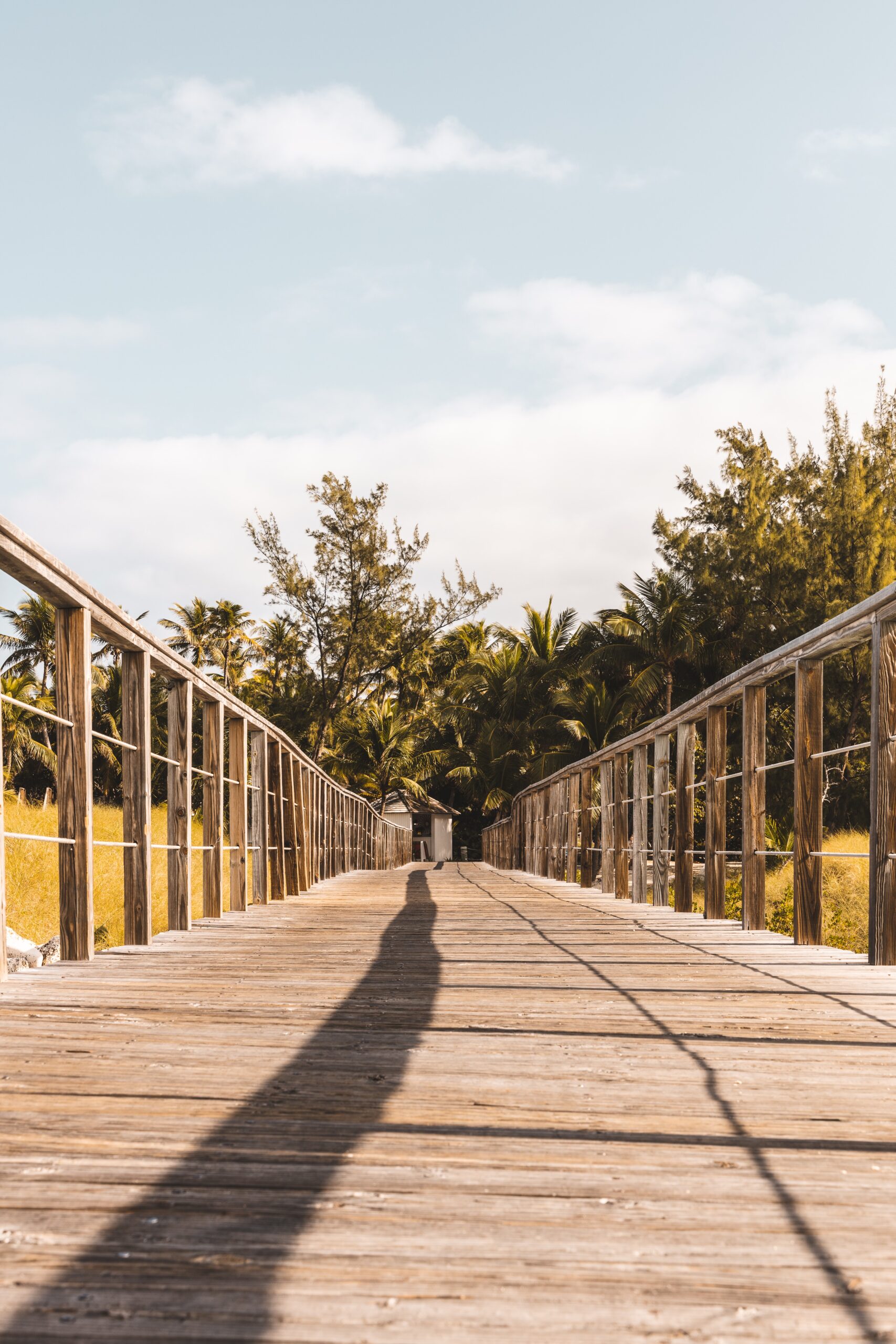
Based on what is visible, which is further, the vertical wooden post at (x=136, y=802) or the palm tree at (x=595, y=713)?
the palm tree at (x=595, y=713)

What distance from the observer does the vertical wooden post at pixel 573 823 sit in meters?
11.5

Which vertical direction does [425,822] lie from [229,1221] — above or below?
below

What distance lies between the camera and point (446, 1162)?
1573 millimetres

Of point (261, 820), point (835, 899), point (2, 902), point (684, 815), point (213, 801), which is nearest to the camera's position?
point (2, 902)

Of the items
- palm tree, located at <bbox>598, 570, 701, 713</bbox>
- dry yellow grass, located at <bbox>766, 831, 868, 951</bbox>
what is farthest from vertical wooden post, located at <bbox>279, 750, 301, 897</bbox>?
palm tree, located at <bbox>598, 570, 701, 713</bbox>

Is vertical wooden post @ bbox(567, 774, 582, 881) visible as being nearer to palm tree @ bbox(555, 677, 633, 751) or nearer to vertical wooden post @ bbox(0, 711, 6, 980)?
vertical wooden post @ bbox(0, 711, 6, 980)

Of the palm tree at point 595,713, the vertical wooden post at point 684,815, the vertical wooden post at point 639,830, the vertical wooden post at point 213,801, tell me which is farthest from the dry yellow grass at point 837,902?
the vertical wooden post at point 213,801

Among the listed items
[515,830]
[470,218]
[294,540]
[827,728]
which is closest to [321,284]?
[470,218]

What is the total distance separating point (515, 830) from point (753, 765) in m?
13.7

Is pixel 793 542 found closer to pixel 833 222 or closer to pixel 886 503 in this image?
pixel 886 503

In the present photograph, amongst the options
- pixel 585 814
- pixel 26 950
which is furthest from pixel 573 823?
pixel 26 950

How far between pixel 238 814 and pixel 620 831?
3.78 m

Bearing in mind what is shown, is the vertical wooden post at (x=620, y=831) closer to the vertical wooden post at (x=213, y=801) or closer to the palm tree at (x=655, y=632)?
the vertical wooden post at (x=213, y=801)

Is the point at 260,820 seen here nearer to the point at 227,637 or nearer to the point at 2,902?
the point at 2,902
